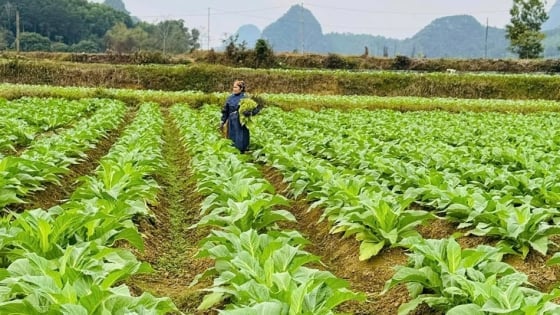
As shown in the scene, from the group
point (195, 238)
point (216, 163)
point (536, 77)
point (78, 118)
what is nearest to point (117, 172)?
point (195, 238)

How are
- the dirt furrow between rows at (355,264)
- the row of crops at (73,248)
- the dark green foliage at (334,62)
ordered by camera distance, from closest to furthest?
the row of crops at (73,248) < the dirt furrow between rows at (355,264) < the dark green foliage at (334,62)

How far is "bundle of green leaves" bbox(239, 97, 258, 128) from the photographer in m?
11.7

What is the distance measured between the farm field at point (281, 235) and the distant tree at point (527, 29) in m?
56.0

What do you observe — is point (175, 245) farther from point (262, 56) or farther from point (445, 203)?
point (262, 56)

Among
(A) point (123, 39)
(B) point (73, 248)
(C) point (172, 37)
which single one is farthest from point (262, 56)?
(C) point (172, 37)

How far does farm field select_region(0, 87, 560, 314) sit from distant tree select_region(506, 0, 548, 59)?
56.0m

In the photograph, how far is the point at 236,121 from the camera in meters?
12.0

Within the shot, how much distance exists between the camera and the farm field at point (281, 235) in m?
3.30

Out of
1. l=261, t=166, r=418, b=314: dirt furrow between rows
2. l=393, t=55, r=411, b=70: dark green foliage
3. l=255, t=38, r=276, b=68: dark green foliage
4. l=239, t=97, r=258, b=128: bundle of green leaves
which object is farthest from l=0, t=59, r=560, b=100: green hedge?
l=261, t=166, r=418, b=314: dirt furrow between rows

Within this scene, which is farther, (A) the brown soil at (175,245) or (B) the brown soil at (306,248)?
(A) the brown soil at (175,245)

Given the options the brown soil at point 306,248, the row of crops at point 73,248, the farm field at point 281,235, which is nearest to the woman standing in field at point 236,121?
the farm field at point 281,235

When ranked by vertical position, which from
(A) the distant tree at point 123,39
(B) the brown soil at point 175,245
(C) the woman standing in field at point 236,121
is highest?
(A) the distant tree at point 123,39

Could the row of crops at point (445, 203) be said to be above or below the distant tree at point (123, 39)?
below

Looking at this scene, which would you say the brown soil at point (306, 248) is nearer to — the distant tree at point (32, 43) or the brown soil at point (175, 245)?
the brown soil at point (175, 245)
